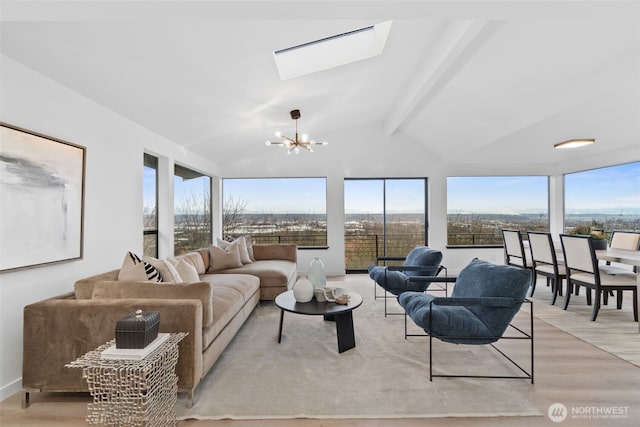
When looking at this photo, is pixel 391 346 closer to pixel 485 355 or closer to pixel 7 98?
pixel 485 355

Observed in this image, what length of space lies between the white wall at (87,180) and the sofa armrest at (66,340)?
27 cm

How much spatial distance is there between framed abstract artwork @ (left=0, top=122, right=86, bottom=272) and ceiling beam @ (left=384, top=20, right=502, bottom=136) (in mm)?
3506

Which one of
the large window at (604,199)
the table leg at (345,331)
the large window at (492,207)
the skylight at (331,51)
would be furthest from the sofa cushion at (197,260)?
the large window at (604,199)

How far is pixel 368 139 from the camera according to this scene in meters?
6.52

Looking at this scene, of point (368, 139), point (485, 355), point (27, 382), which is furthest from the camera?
point (368, 139)

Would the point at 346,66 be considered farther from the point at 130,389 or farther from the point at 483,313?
the point at 130,389

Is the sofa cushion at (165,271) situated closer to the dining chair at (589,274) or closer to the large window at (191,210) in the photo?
the large window at (191,210)

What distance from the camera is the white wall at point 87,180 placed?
2.12 metres

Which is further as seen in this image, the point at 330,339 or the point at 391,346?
the point at 330,339

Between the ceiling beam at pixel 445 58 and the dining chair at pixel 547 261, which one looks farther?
the dining chair at pixel 547 261

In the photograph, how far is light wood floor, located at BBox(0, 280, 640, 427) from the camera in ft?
6.11

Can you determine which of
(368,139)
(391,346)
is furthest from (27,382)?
(368,139)

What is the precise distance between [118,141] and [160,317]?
6.94 ft

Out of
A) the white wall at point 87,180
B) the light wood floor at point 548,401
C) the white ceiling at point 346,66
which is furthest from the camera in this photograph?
the white wall at point 87,180
